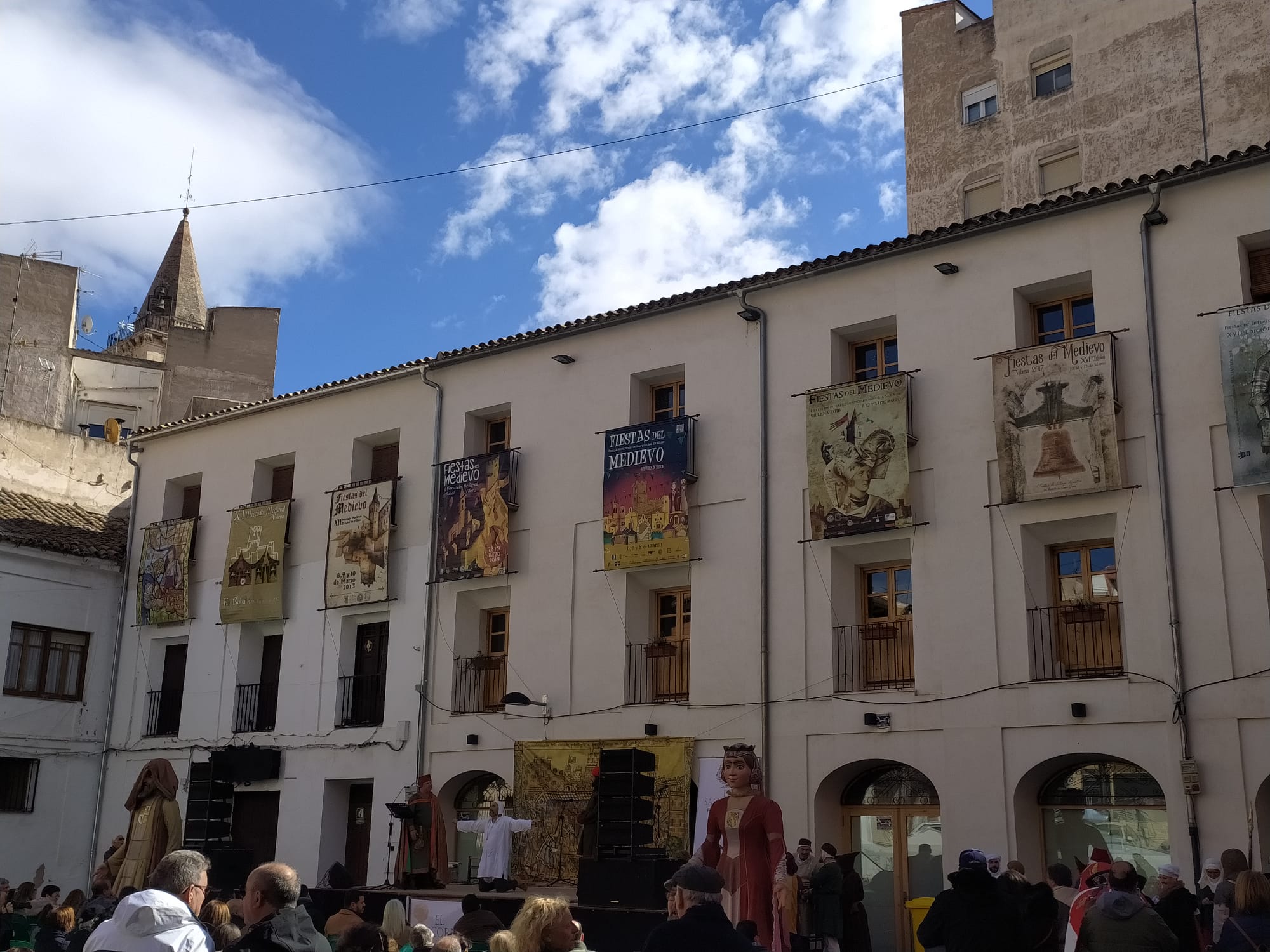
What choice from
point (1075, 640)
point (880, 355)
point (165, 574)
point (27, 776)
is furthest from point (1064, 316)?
point (27, 776)

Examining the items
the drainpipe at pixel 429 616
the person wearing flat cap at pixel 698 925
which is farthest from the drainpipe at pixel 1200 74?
the person wearing flat cap at pixel 698 925

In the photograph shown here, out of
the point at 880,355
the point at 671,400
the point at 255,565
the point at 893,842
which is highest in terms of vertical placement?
the point at 880,355

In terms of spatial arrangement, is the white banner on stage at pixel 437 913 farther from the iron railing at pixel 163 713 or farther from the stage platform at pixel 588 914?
the iron railing at pixel 163 713

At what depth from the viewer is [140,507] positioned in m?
28.9

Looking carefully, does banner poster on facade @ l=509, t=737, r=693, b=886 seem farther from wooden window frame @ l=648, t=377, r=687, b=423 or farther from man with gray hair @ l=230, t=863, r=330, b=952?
man with gray hair @ l=230, t=863, r=330, b=952

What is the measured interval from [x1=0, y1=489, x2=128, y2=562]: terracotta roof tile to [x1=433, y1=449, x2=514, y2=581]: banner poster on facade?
8.35 m

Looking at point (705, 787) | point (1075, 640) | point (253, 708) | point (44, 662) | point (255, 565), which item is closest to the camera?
point (1075, 640)

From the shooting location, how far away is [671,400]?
73.8ft

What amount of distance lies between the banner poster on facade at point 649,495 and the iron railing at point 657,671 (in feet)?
4.42

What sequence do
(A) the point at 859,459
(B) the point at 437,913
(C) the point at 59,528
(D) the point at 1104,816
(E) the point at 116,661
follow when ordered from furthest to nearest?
(C) the point at 59,528
(E) the point at 116,661
(A) the point at 859,459
(D) the point at 1104,816
(B) the point at 437,913

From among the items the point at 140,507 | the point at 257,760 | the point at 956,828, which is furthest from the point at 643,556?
the point at 140,507

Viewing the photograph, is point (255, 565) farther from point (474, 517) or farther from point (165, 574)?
point (474, 517)

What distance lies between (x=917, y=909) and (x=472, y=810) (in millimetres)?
8153

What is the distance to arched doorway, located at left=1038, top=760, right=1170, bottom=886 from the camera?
17.0 m
